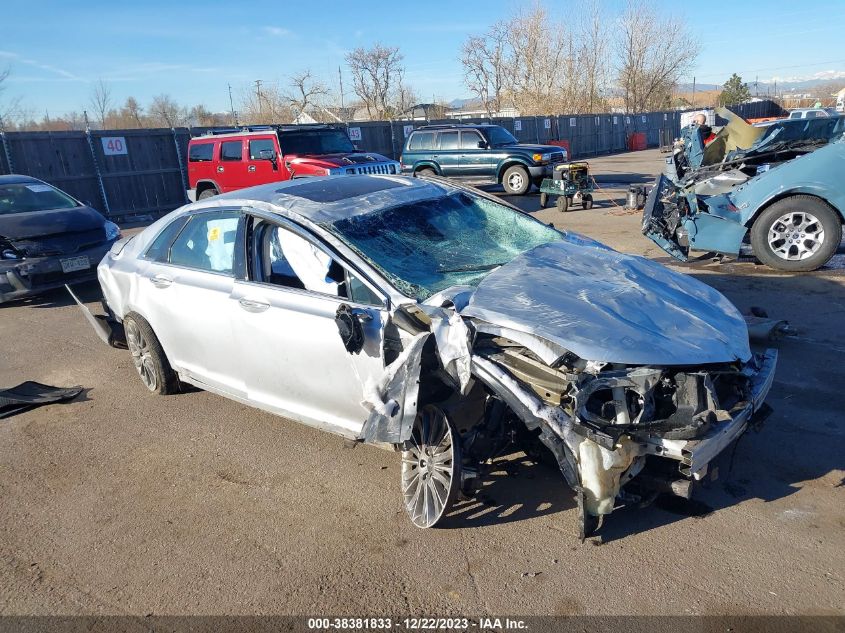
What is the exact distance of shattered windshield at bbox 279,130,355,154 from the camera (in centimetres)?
1372

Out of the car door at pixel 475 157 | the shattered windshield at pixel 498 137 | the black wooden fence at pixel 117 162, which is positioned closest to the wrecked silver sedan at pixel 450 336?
the car door at pixel 475 157

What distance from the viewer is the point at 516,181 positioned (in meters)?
16.6

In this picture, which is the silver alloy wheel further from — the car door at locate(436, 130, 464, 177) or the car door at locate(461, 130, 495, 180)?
the car door at locate(436, 130, 464, 177)

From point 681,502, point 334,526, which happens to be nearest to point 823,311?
point 681,502

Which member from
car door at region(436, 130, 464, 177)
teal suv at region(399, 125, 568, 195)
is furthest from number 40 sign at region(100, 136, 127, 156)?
car door at region(436, 130, 464, 177)

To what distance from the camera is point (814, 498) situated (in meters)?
3.34

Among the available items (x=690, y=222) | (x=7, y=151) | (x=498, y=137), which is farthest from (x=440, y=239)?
(x=7, y=151)

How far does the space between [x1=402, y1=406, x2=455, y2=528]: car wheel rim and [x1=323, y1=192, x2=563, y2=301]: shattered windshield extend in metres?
0.67

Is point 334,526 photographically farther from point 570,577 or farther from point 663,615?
point 663,615

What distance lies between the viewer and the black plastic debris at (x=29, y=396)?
5094 millimetres

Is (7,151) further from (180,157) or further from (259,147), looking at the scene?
(259,147)

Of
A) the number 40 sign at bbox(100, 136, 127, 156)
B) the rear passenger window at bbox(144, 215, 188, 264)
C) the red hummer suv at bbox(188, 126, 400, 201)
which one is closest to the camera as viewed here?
the rear passenger window at bbox(144, 215, 188, 264)

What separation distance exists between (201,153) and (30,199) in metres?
6.40

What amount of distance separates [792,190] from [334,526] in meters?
6.84
